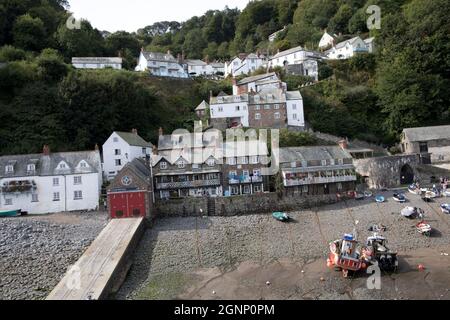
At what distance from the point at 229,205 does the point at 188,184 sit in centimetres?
438

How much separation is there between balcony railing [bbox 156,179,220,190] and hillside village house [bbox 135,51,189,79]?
27893 millimetres

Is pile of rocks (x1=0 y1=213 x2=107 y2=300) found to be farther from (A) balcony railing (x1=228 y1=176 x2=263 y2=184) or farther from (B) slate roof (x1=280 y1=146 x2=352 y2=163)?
(B) slate roof (x1=280 y1=146 x2=352 y2=163)

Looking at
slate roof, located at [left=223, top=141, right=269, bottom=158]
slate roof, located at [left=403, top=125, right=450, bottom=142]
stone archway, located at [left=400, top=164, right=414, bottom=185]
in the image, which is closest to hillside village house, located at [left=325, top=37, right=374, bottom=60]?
slate roof, located at [left=403, top=125, right=450, bottom=142]

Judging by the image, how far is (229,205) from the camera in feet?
111

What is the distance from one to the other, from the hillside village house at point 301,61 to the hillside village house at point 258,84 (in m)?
7.59

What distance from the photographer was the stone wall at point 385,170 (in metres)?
39.7

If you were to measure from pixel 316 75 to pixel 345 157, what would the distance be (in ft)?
83.3

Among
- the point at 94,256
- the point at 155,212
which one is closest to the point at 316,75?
the point at 155,212

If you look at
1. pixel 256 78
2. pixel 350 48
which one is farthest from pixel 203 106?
pixel 350 48

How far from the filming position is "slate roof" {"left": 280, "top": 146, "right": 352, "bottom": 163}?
36.9 m

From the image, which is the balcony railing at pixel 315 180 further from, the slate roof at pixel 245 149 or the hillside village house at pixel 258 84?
the hillside village house at pixel 258 84

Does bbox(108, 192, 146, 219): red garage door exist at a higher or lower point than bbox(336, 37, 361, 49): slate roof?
lower

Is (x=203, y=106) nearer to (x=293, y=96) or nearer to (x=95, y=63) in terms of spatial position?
(x=293, y=96)
